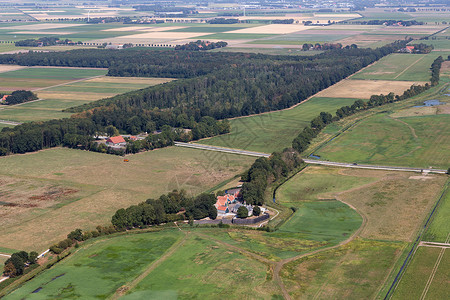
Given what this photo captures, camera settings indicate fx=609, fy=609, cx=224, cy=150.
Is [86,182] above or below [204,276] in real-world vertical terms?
above

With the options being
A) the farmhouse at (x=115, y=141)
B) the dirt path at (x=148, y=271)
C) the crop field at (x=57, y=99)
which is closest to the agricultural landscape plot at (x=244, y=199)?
the dirt path at (x=148, y=271)

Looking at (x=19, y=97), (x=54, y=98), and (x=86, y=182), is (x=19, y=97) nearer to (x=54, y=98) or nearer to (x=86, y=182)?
(x=54, y=98)

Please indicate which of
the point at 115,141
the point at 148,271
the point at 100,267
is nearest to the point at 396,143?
the point at 115,141

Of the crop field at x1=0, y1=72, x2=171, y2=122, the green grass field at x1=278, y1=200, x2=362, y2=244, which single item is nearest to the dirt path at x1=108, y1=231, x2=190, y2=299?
the green grass field at x1=278, y1=200, x2=362, y2=244

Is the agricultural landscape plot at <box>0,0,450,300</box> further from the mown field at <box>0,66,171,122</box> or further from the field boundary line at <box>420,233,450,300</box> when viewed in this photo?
the mown field at <box>0,66,171,122</box>

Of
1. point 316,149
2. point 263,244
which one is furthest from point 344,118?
point 263,244
